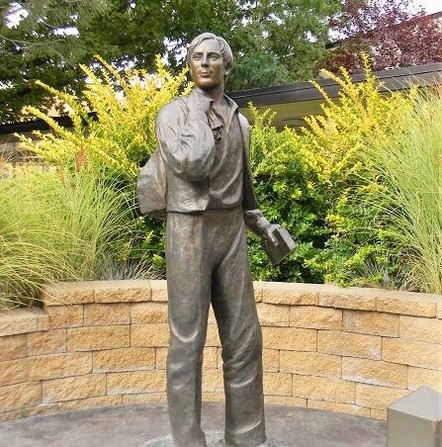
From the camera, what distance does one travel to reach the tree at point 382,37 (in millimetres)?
16391

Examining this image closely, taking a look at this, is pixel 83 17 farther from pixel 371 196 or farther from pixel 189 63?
pixel 189 63

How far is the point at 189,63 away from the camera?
2.98m

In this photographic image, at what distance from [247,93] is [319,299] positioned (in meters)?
7.19

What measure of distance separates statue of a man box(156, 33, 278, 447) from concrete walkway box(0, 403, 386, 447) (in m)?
0.79

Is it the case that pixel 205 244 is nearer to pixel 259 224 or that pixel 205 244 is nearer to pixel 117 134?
pixel 259 224

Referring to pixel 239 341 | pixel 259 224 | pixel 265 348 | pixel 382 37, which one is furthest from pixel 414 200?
pixel 382 37

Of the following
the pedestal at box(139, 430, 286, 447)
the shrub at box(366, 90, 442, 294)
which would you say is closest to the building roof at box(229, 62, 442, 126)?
the shrub at box(366, 90, 442, 294)

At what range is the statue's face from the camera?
2881mm

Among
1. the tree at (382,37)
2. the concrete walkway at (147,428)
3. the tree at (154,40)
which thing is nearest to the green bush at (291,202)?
the concrete walkway at (147,428)

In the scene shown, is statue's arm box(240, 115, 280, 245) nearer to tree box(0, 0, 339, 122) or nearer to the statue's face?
the statue's face

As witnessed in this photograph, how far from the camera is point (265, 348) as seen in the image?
4.45 m

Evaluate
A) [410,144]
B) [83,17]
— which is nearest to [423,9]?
[83,17]

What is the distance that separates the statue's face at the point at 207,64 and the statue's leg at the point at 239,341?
680 millimetres

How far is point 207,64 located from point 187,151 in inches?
18.5
